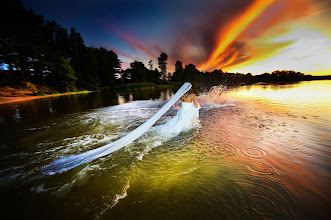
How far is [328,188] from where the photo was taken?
7.68 ft

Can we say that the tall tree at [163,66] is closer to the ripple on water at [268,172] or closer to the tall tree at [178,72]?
the tall tree at [178,72]

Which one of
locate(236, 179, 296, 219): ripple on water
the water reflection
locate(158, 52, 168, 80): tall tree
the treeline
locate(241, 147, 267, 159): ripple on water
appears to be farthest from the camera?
locate(158, 52, 168, 80): tall tree

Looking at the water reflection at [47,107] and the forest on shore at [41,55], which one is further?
the forest on shore at [41,55]

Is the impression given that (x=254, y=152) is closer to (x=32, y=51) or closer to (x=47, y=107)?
(x=47, y=107)

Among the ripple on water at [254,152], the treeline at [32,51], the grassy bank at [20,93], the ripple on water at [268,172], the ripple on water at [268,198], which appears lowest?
the ripple on water at [268,198]

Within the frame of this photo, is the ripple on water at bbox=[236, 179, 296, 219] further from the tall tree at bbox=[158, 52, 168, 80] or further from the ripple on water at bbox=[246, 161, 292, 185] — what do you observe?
the tall tree at bbox=[158, 52, 168, 80]

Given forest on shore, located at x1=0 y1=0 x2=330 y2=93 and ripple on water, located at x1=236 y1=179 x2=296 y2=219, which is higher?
forest on shore, located at x1=0 y1=0 x2=330 y2=93

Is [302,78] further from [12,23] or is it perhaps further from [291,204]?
[12,23]

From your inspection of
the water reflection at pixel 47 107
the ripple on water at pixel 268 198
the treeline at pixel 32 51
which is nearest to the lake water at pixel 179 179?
the ripple on water at pixel 268 198

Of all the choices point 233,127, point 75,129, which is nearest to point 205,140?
point 233,127

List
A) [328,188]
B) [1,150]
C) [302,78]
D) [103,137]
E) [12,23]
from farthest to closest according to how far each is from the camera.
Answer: [302,78], [12,23], [103,137], [1,150], [328,188]

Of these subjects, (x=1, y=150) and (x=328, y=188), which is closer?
(x=328, y=188)

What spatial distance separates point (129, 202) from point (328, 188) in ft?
12.9

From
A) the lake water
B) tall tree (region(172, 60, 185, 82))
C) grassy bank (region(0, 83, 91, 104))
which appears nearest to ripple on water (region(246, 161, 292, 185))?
the lake water
